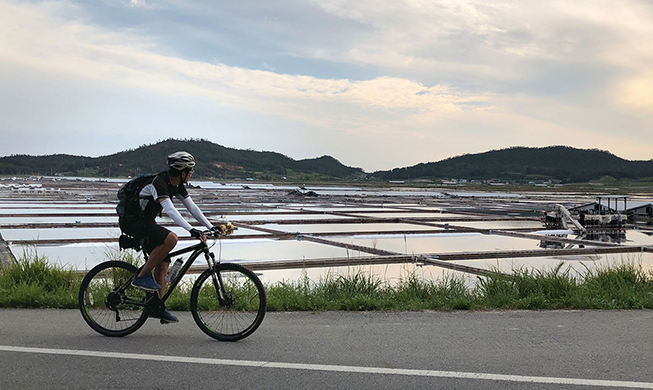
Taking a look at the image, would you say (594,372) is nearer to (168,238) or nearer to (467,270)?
(168,238)

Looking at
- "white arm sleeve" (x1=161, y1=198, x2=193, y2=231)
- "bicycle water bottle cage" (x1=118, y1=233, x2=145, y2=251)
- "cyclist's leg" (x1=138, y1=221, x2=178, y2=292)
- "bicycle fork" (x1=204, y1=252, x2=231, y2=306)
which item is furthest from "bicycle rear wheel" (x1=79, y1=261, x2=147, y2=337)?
"white arm sleeve" (x1=161, y1=198, x2=193, y2=231)

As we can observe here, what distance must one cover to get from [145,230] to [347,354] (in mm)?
2377

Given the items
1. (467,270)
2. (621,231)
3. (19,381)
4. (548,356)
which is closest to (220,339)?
(19,381)

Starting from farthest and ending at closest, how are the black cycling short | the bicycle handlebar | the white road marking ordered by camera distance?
the black cycling short < the bicycle handlebar < the white road marking

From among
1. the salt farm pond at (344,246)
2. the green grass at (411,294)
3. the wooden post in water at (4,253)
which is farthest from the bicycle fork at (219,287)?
the wooden post in water at (4,253)

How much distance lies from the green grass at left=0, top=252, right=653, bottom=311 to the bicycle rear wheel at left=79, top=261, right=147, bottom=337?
1308mm

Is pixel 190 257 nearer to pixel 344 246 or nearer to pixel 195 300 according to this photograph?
pixel 195 300

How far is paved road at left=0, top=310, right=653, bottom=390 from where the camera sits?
4.55 metres

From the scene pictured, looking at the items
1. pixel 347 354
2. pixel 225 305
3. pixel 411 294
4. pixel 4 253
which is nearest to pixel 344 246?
pixel 4 253

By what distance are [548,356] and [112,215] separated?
32777 millimetres

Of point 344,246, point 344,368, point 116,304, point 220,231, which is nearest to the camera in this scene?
point 344,368

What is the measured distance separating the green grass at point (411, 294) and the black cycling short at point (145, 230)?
1792 millimetres

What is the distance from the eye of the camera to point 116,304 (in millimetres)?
6094

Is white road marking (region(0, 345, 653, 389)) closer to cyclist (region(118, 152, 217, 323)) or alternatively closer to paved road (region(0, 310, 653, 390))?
paved road (region(0, 310, 653, 390))
